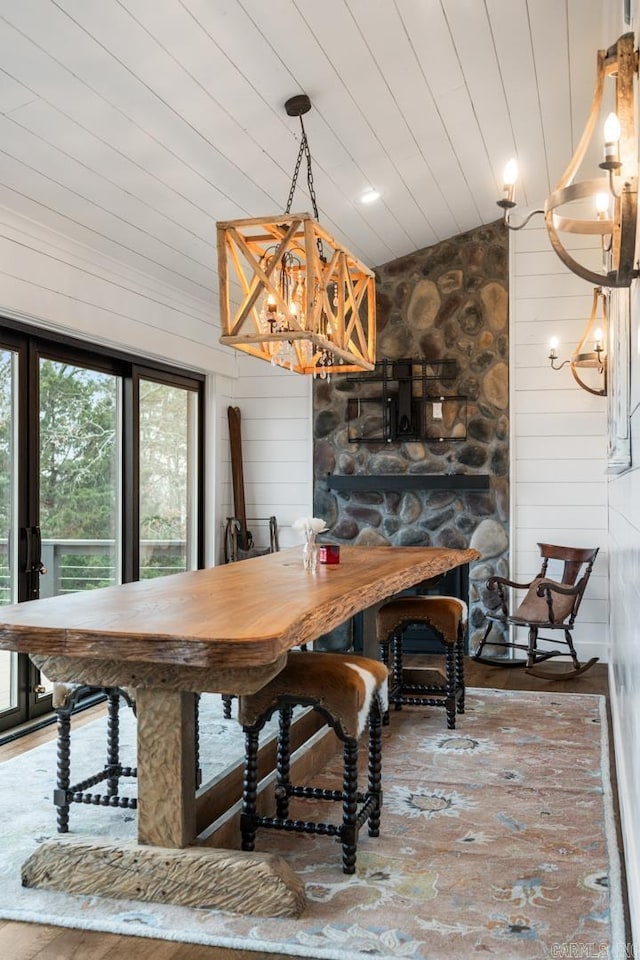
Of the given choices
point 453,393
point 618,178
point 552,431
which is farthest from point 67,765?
point 552,431

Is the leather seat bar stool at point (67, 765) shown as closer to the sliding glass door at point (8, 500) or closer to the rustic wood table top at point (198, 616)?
the rustic wood table top at point (198, 616)

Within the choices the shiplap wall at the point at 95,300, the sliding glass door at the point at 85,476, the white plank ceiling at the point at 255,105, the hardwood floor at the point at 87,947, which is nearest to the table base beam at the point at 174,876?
the hardwood floor at the point at 87,947

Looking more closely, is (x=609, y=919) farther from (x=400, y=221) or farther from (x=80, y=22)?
(x=400, y=221)

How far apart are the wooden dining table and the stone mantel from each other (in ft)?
12.5

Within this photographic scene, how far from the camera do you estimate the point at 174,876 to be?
259cm

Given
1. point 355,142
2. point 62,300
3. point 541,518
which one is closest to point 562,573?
point 541,518

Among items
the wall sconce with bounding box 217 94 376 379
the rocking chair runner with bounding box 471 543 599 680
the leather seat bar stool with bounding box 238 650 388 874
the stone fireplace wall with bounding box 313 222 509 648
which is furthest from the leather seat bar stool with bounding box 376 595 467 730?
the stone fireplace wall with bounding box 313 222 509 648

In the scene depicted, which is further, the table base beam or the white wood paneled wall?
the white wood paneled wall

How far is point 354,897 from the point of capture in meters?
2.66

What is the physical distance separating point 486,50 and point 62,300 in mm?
2454

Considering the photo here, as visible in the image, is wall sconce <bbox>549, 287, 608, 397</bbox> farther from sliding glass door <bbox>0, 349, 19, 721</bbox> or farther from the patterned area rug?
sliding glass door <bbox>0, 349, 19, 721</bbox>

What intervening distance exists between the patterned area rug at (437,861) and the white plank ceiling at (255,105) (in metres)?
2.75

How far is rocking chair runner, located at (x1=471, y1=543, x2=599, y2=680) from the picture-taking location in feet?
18.8

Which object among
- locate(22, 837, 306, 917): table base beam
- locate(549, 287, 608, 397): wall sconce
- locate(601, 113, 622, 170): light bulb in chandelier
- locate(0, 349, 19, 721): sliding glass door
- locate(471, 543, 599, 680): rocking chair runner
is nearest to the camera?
locate(601, 113, 622, 170): light bulb in chandelier
